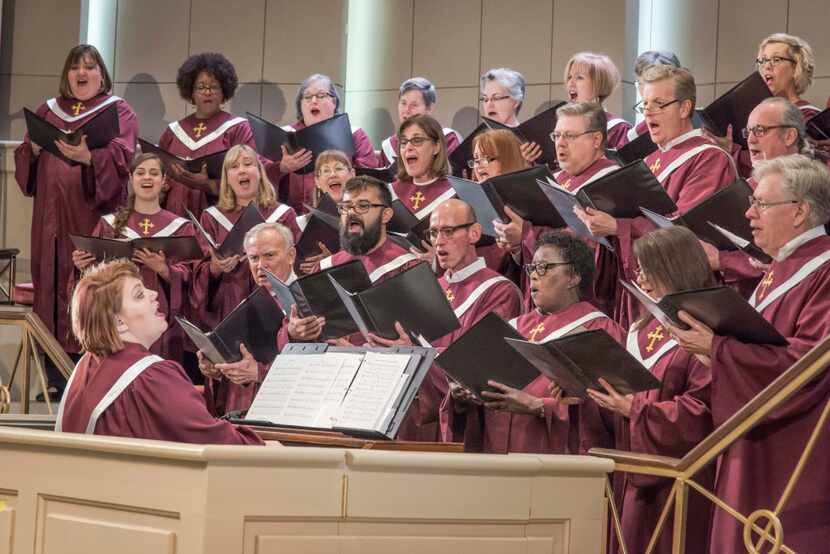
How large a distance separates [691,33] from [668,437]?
19.7 feet

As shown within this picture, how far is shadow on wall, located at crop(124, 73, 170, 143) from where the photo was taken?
36.0 ft

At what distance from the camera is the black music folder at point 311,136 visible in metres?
8.12

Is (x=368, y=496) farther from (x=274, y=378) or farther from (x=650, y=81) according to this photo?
(x=650, y=81)

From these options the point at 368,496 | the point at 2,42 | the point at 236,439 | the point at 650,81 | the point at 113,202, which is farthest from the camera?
the point at 2,42

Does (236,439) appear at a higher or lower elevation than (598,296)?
lower

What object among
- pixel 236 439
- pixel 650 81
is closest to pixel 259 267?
pixel 650 81

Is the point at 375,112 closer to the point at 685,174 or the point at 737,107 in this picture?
the point at 737,107

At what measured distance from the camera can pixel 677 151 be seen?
20.3 ft

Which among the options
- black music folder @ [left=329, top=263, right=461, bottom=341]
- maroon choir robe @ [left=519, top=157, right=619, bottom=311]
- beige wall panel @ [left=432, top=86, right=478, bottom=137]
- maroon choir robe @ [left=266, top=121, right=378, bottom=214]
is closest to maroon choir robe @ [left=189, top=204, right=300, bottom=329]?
maroon choir robe @ [left=266, top=121, right=378, bottom=214]

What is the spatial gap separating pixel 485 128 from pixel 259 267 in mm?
1478

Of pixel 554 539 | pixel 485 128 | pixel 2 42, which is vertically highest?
pixel 2 42

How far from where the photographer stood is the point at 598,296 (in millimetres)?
Result: 6211

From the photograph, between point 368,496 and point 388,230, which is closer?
point 368,496

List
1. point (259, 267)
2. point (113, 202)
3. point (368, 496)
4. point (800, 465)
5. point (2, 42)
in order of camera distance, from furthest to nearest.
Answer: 1. point (2, 42)
2. point (113, 202)
3. point (259, 267)
4. point (800, 465)
5. point (368, 496)
